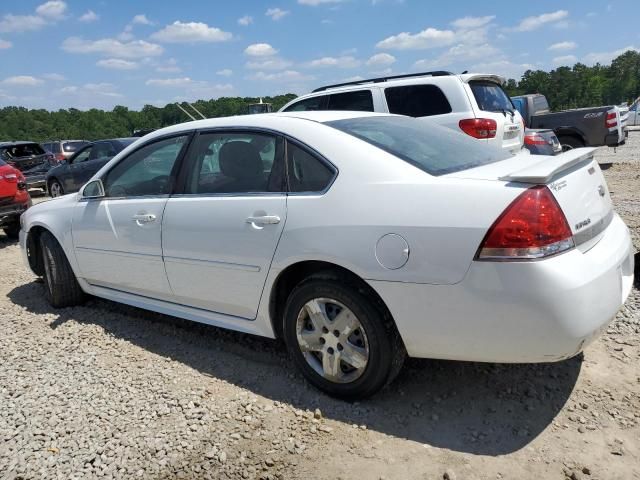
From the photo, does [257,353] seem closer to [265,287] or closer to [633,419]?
[265,287]

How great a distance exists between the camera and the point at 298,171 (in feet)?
9.63

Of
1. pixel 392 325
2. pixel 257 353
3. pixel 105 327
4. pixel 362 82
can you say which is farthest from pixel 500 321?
pixel 362 82

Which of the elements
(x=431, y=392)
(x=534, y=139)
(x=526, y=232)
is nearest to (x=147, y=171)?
(x=431, y=392)

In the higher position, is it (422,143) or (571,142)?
(422,143)

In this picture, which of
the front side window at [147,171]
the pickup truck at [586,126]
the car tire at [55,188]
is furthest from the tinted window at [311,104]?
the car tire at [55,188]

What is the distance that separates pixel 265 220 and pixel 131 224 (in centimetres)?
133

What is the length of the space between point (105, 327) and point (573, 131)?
11579mm

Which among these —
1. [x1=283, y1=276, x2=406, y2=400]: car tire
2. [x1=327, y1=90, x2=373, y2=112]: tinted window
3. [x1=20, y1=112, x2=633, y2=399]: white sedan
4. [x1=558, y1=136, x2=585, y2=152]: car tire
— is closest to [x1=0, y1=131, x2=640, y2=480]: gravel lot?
[x1=283, y1=276, x2=406, y2=400]: car tire

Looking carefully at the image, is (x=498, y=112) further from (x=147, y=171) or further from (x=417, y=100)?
(x=147, y=171)

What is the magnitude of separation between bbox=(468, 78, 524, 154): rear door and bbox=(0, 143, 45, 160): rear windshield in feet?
41.5

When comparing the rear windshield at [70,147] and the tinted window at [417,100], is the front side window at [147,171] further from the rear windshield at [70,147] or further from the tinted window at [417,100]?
the rear windshield at [70,147]

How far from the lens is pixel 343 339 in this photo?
275cm

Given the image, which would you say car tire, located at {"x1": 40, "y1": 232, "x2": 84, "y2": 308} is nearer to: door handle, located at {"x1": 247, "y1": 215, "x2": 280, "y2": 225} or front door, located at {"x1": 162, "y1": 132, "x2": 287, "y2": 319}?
front door, located at {"x1": 162, "y1": 132, "x2": 287, "y2": 319}

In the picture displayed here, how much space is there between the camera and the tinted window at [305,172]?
9.21 ft
